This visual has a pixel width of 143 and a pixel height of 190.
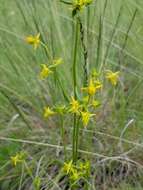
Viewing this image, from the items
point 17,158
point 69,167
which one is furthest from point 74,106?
point 17,158

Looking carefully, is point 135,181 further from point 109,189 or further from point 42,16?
point 42,16

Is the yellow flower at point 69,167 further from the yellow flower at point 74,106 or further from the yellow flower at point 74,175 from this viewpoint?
the yellow flower at point 74,106

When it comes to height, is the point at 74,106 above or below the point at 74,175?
above

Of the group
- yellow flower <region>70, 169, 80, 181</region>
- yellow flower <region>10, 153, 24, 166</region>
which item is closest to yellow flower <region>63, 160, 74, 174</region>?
yellow flower <region>70, 169, 80, 181</region>

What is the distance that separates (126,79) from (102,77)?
0.70ft

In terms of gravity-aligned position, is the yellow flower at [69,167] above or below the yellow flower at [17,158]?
below

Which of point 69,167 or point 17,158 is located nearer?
point 69,167

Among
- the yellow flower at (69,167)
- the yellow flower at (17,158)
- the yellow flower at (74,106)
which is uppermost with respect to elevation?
the yellow flower at (74,106)

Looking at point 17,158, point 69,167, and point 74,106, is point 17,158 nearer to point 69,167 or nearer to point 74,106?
point 69,167

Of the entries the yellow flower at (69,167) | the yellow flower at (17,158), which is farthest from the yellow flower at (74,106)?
the yellow flower at (17,158)

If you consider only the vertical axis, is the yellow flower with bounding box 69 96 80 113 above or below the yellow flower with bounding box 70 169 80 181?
above

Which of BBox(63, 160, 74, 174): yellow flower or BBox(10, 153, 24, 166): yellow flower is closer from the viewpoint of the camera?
BBox(63, 160, 74, 174): yellow flower

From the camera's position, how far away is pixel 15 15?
248 cm

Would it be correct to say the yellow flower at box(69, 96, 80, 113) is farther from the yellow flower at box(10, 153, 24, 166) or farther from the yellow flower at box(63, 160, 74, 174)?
the yellow flower at box(10, 153, 24, 166)
